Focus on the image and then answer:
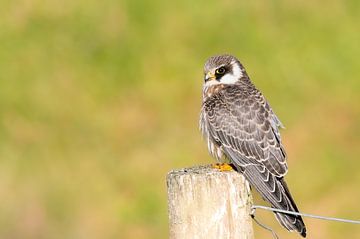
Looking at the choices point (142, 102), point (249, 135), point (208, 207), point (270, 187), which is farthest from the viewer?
point (142, 102)

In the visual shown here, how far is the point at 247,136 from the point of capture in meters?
6.35

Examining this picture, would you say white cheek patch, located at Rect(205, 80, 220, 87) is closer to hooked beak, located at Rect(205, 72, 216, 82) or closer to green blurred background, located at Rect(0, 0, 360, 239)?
hooked beak, located at Rect(205, 72, 216, 82)

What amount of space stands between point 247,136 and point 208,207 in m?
2.04

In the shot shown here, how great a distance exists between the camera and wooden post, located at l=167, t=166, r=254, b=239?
171 inches

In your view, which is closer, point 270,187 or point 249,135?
point 270,187

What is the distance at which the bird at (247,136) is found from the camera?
5.98 metres

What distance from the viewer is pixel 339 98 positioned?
494 inches

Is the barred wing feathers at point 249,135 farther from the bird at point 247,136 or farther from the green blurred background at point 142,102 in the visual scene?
the green blurred background at point 142,102

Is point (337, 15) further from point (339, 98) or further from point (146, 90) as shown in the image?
point (146, 90)

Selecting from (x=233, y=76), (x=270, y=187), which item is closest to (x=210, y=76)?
(x=233, y=76)

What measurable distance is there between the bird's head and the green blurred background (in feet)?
10.4

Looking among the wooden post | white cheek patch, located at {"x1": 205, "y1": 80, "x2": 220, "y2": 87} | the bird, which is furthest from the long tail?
the wooden post

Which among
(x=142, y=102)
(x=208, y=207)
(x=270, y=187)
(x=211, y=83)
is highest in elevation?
(x=142, y=102)

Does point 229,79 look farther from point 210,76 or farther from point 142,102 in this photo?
point 142,102
